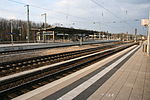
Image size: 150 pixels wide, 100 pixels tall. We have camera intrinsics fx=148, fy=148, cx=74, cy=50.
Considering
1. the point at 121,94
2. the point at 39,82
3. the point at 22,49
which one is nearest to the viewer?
the point at 121,94

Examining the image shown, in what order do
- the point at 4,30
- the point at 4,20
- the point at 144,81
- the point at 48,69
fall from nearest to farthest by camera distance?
the point at 144,81, the point at 48,69, the point at 4,30, the point at 4,20

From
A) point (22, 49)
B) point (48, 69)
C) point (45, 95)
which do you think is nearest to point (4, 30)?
point (22, 49)

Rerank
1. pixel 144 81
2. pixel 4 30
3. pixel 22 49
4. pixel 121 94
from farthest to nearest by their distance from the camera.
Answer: pixel 4 30
pixel 22 49
pixel 144 81
pixel 121 94

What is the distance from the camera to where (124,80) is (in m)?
6.02

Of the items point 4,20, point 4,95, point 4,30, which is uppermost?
point 4,20

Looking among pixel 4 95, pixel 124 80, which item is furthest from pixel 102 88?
pixel 4 95

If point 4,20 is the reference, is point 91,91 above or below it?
below

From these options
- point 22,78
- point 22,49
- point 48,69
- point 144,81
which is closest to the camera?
point 144,81

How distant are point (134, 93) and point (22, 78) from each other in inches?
196

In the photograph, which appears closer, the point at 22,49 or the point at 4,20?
the point at 22,49

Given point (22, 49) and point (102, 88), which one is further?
point (22, 49)

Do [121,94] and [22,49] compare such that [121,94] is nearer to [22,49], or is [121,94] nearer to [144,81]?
[144,81]

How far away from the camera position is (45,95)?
15.4 ft

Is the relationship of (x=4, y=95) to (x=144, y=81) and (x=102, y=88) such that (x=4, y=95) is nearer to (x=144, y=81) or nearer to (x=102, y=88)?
(x=102, y=88)
